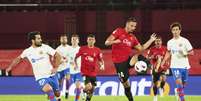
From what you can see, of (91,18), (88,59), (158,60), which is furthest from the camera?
(91,18)

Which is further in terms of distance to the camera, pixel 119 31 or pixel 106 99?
pixel 106 99

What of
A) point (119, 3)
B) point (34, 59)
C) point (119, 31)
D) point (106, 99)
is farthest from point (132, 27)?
point (119, 3)

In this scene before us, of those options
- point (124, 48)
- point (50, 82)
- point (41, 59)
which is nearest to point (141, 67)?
point (124, 48)

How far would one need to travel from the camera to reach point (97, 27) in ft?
85.5

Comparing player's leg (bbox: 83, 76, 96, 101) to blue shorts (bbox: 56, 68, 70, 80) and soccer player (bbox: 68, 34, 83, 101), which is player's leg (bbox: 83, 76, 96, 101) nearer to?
soccer player (bbox: 68, 34, 83, 101)

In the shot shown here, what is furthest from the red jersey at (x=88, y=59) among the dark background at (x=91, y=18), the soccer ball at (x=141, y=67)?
the dark background at (x=91, y=18)

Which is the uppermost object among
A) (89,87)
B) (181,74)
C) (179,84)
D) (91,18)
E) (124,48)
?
(124,48)

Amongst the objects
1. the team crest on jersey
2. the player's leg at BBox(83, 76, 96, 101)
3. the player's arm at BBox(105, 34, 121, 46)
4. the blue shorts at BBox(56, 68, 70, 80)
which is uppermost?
the player's arm at BBox(105, 34, 121, 46)

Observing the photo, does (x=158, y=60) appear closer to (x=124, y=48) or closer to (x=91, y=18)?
(x=124, y=48)

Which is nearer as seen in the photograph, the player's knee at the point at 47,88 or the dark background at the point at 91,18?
the player's knee at the point at 47,88

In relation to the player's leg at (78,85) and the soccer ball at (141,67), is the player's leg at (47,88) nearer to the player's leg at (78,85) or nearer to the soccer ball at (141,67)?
the player's leg at (78,85)

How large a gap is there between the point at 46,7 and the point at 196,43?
7.86 m

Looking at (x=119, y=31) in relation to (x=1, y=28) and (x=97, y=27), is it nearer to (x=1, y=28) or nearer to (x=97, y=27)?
(x=97, y=27)

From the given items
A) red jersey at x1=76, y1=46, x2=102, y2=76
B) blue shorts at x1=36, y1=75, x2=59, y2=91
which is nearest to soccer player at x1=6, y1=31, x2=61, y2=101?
blue shorts at x1=36, y1=75, x2=59, y2=91
